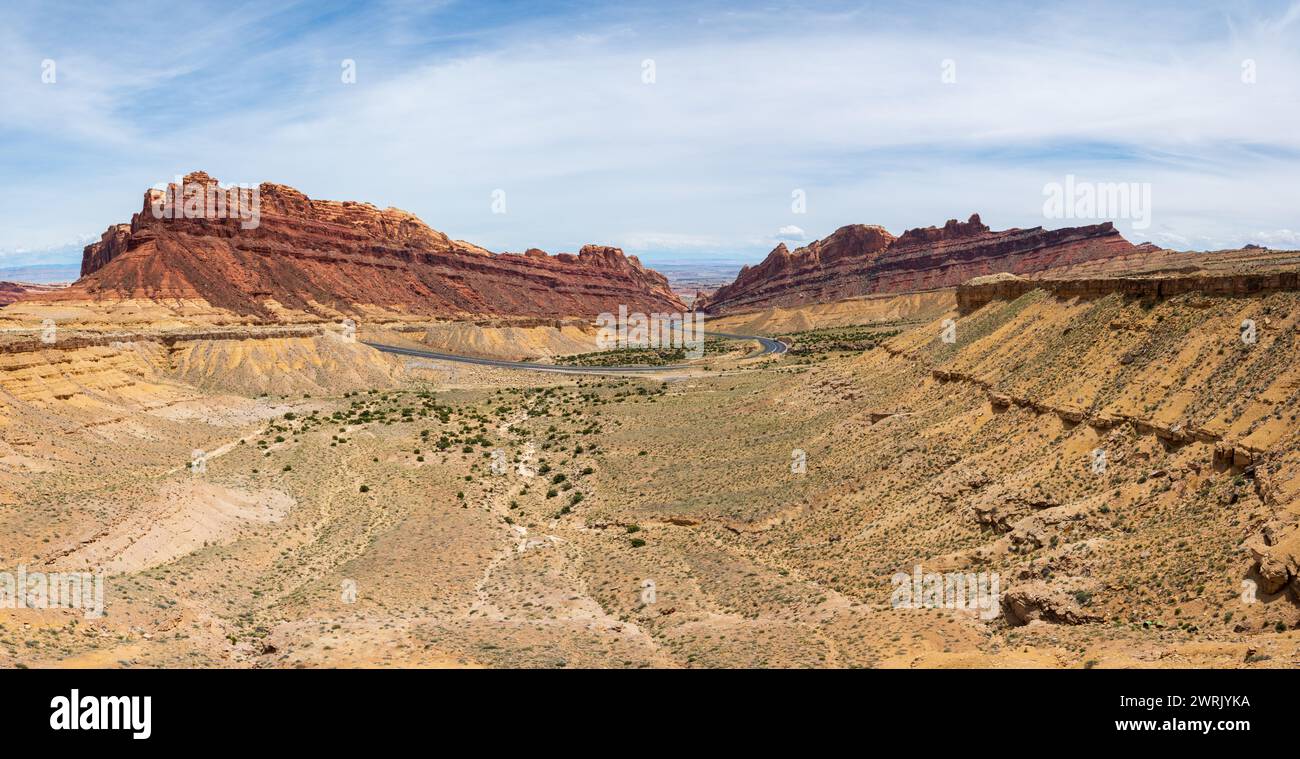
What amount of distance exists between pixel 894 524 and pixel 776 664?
10.6m

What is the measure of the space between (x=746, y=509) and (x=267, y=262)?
152 meters

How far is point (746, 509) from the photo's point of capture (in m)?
31.9

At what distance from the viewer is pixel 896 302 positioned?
16888 cm

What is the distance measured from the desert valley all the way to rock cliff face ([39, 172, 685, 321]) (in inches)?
3421

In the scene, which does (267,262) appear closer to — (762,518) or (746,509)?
(746,509)

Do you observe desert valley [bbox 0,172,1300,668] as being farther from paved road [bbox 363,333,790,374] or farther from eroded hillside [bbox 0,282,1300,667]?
paved road [bbox 363,333,790,374]

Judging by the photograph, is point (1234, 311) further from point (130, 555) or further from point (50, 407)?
point (50, 407)

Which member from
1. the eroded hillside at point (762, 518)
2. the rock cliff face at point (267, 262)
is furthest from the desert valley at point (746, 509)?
the rock cliff face at point (267, 262)

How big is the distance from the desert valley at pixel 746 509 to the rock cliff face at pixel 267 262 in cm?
8688

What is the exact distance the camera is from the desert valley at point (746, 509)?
18.0m

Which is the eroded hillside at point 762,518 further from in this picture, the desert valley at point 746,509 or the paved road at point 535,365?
the paved road at point 535,365

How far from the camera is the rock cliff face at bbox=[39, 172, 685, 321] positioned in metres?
136

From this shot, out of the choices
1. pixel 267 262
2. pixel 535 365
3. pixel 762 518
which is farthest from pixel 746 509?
pixel 267 262
